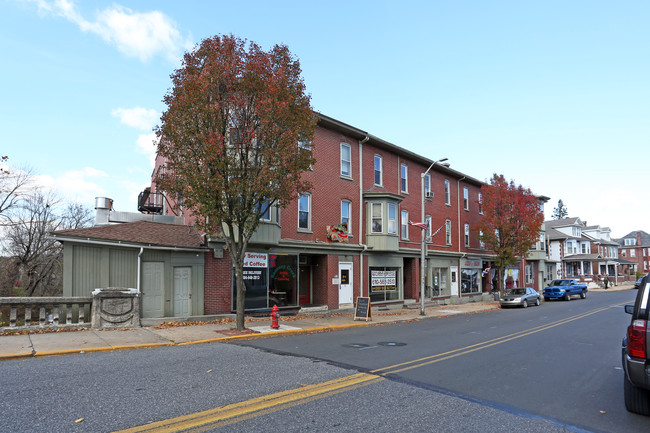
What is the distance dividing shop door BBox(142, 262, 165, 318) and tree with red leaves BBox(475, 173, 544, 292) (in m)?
24.7

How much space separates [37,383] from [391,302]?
2059 centimetres

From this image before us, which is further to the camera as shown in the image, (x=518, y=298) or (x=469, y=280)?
(x=469, y=280)

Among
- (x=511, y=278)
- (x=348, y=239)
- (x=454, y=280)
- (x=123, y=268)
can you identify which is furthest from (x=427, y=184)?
(x=123, y=268)

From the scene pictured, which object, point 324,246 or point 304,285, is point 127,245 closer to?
point 324,246

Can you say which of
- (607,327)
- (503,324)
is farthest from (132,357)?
(607,327)

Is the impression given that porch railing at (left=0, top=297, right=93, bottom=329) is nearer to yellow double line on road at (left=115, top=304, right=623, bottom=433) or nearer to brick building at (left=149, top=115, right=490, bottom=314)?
brick building at (left=149, top=115, right=490, bottom=314)

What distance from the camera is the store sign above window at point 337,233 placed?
2148cm

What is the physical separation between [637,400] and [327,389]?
429 cm

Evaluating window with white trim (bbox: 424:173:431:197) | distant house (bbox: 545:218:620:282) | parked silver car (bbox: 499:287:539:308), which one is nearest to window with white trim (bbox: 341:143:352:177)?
window with white trim (bbox: 424:173:431:197)

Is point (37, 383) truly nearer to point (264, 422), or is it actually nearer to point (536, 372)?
point (264, 422)

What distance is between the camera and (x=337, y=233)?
71.1 feet

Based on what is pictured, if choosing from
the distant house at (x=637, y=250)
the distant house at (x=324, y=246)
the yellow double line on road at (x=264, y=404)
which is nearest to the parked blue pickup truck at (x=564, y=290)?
the distant house at (x=324, y=246)

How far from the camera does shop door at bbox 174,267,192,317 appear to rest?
15.8m

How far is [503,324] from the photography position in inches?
680
